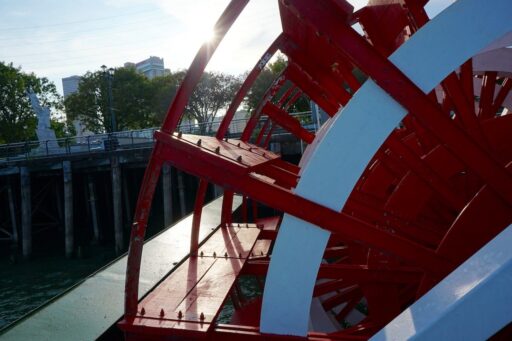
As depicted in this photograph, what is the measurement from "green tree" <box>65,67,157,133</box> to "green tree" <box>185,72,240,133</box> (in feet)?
12.9

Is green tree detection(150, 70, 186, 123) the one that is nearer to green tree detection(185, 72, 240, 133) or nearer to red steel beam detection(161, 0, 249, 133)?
green tree detection(185, 72, 240, 133)

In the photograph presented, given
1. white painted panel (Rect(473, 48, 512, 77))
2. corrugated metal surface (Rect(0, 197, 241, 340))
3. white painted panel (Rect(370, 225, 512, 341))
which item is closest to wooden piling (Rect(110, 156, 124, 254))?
corrugated metal surface (Rect(0, 197, 241, 340))

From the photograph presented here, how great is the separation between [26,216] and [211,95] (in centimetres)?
2431

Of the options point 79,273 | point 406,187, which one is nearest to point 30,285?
point 79,273

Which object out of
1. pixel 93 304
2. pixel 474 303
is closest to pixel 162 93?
pixel 93 304

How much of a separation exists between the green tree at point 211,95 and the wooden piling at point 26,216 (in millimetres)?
22095

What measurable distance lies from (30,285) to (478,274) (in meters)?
12.7

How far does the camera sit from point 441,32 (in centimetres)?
251

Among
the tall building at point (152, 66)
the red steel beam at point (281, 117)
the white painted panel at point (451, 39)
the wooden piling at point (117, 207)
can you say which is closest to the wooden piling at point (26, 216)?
the wooden piling at point (117, 207)

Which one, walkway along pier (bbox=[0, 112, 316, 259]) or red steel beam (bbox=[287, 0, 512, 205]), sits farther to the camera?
walkway along pier (bbox=[0, 112, 316, 259])

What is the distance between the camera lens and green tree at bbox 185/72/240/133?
37359 mm

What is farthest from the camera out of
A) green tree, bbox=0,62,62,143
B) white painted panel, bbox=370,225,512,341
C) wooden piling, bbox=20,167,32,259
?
green tree, bbox=0,62,62,143

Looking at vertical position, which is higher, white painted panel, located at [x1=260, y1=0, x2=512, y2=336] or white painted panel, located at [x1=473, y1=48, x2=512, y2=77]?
white painted panel, located at [x1=473, y1=48, x2=512, y2=77]

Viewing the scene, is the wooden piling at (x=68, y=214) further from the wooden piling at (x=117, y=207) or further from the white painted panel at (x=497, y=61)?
the white painted panel at (x=497, y=61)
